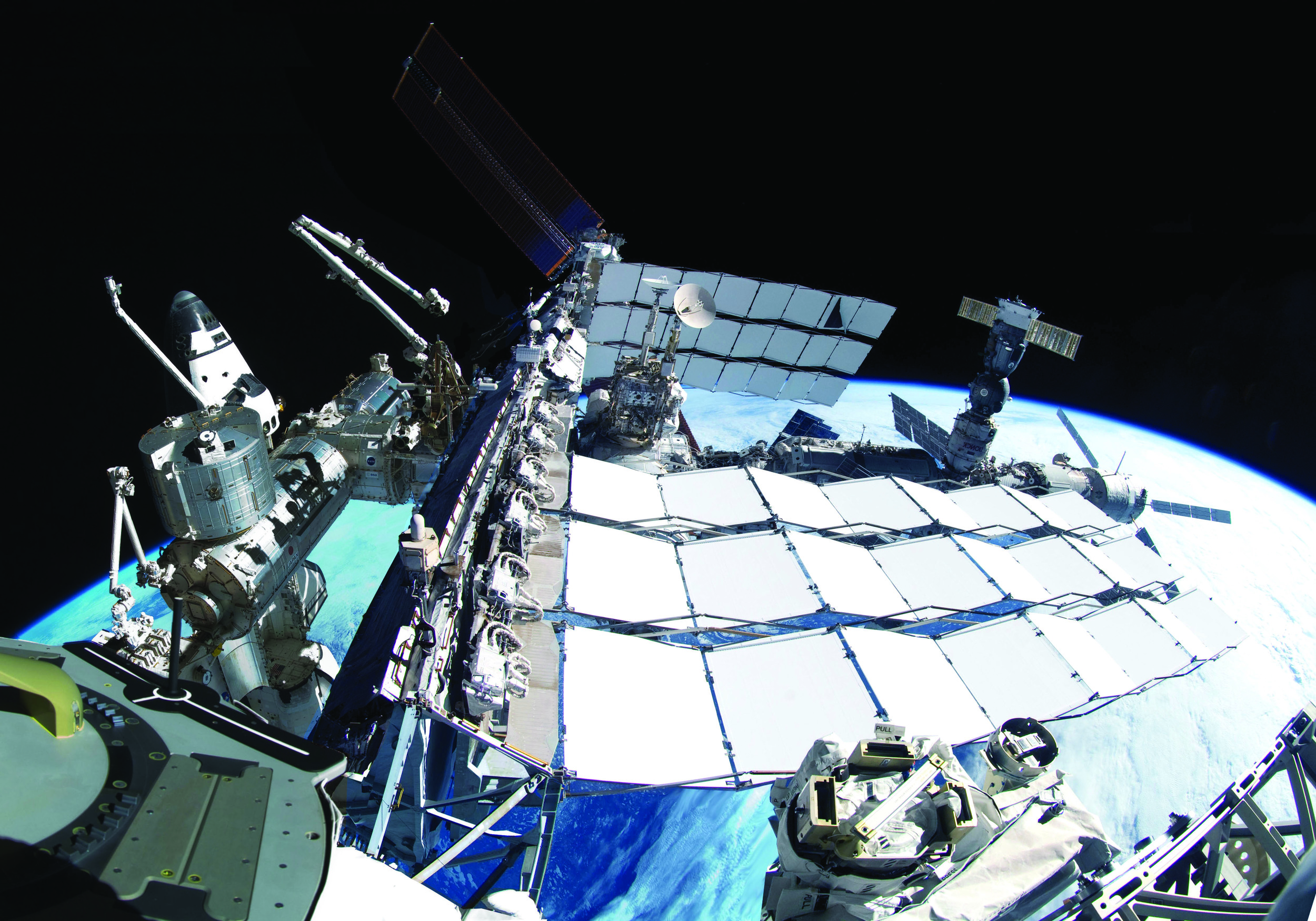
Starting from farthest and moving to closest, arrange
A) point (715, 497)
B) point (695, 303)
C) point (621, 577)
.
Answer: point (695, 303)
point (715, 497)
point (621, 577)

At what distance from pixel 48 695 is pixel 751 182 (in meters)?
22.7

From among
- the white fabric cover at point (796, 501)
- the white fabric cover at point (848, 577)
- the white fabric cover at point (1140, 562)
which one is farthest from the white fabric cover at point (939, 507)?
the white fabric cover at point (1140, 562)

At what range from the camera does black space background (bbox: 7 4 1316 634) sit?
437 inches

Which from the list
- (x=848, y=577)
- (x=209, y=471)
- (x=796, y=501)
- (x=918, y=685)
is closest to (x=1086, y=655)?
(x=918, y=685)

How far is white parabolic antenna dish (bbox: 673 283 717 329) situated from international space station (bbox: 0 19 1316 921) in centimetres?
7

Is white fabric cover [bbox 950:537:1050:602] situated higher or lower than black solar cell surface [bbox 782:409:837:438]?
lower

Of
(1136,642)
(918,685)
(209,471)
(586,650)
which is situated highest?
(1136,642)

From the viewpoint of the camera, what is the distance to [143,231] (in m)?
11.3

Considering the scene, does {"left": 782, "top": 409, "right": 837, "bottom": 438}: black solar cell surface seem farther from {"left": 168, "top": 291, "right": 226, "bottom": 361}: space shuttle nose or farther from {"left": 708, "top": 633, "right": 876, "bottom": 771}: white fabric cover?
{"left": 168, "top": 291, "right": 226, "bottom": 361}: space shuttle nose

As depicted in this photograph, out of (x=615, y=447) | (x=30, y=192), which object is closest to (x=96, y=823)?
(x=615, y=447)

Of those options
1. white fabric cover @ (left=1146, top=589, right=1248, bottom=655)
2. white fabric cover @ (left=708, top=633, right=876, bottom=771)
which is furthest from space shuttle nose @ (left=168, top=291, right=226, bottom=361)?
white fabric cover @ (left=1146, top=589, right=1248, bottom=655)

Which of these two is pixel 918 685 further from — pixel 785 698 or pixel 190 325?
pixel 190 325

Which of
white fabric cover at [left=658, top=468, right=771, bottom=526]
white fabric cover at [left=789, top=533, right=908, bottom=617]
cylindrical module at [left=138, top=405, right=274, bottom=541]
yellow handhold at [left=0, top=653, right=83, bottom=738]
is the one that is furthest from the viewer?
white fabric cover at [left=658, top=468, right=771, bottom=526]

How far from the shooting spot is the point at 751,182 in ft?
72.1
